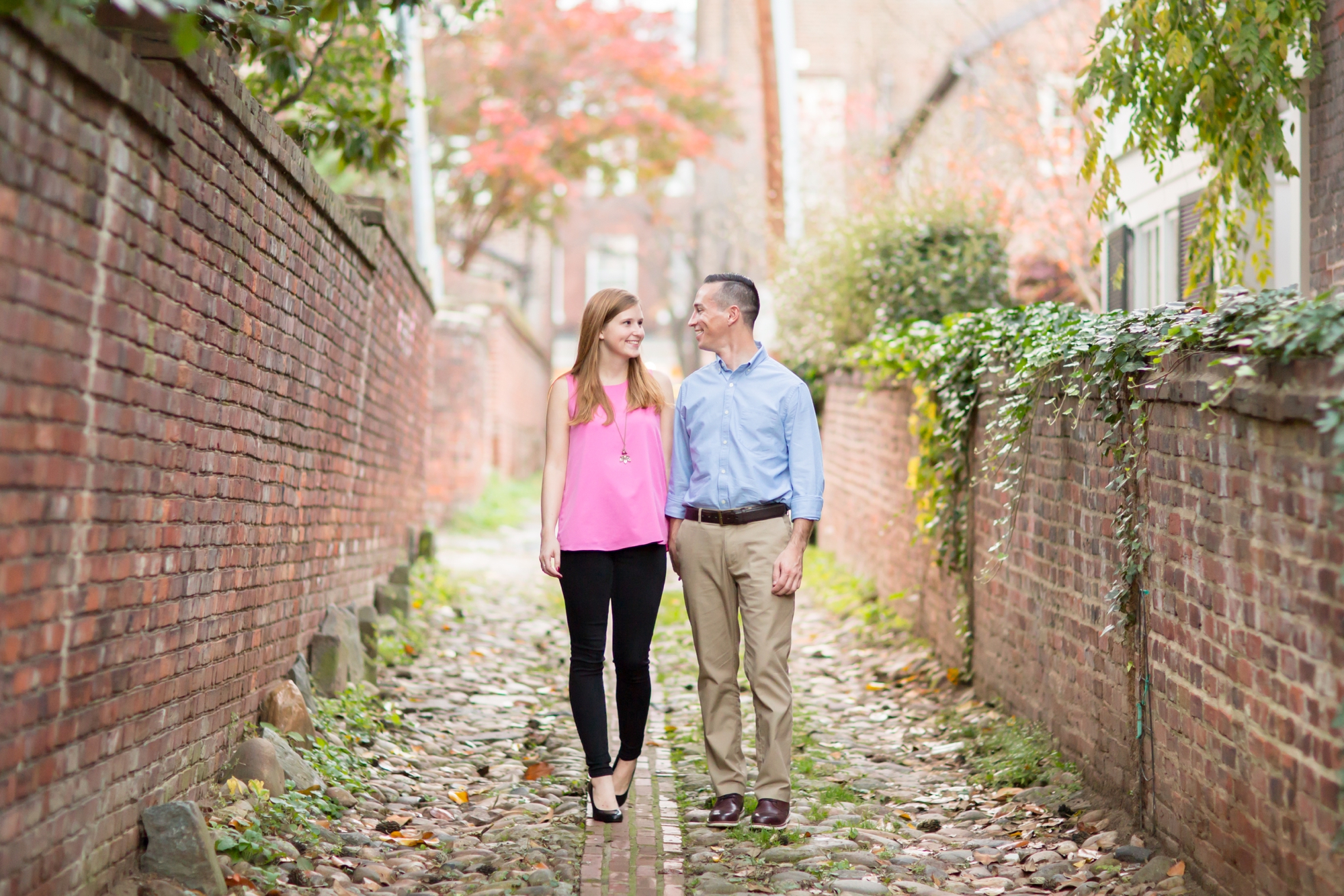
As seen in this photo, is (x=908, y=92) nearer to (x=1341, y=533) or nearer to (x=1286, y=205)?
(x=1286, y=205)

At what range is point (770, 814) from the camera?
192 inches

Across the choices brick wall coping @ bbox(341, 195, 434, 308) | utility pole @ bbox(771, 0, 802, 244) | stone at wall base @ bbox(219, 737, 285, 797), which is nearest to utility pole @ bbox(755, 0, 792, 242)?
utility pole @ bbox(771, 0, 802, 244)

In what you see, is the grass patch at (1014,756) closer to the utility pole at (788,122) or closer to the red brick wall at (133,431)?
the red brick wall at (133,431)

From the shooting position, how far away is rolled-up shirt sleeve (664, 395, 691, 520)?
16.7 ft

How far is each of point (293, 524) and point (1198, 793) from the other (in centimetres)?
395

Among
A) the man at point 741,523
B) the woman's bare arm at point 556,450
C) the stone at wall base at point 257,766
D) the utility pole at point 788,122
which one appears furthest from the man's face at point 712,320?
the utility pole at point 788,122

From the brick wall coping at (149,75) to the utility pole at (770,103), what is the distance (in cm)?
1300

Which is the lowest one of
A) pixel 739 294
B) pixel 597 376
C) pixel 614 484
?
pixel 614 484

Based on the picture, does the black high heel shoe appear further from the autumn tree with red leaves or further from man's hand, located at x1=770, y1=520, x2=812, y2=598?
the autumn tree with red leaves

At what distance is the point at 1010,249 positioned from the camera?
1884 centimetres

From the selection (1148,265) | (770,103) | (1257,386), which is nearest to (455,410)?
(770,103)

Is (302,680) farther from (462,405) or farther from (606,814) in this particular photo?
(462,405)

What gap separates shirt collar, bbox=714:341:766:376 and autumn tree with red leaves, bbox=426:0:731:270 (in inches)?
663

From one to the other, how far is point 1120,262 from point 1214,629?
8.31m
